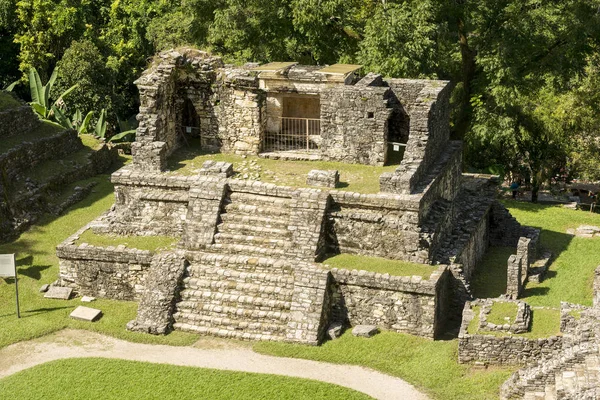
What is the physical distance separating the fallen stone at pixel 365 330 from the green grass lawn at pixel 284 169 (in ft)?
10.6

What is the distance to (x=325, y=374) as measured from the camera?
19.8m

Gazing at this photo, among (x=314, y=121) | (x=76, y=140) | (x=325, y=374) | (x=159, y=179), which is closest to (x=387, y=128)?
(x=314, y=121)

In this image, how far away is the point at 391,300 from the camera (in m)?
21.3

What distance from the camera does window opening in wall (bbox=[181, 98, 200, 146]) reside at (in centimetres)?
2661

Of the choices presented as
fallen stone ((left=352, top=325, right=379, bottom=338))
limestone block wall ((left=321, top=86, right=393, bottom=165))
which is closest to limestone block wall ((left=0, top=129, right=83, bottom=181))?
limestone block wall ((left=321, top=86, right=393, bottom=165))

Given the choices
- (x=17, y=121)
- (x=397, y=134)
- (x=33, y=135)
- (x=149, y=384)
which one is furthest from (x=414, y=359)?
(x=17, y=121)

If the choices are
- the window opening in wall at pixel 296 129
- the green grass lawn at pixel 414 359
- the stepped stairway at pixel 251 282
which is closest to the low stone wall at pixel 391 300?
the green grass lawn at pixel 414 359

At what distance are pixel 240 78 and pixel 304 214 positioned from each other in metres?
4.51

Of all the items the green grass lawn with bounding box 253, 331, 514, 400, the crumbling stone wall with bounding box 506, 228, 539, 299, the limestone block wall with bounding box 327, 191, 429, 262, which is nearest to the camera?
the green grass lawn with bounding box 253, 331, 514, 400

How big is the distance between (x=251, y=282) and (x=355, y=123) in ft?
16.8

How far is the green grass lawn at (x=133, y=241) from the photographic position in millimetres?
23234

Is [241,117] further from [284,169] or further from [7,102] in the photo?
[7,102]

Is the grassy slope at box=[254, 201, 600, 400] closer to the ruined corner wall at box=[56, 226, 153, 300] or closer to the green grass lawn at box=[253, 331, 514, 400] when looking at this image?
the green grass lawn at box=[253, 331, 514, 400]

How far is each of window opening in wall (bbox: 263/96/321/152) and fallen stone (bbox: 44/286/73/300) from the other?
634 centimetres
